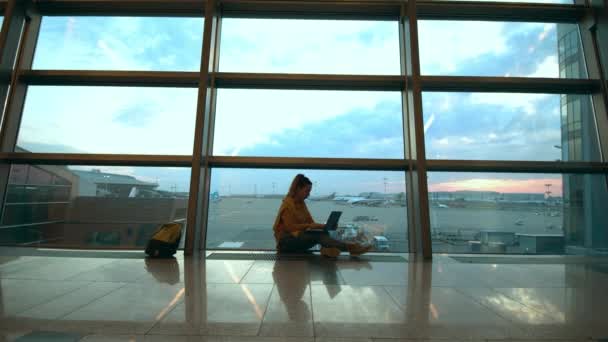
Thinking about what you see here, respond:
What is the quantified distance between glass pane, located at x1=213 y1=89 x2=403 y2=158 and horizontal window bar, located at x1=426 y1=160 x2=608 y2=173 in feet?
1.84

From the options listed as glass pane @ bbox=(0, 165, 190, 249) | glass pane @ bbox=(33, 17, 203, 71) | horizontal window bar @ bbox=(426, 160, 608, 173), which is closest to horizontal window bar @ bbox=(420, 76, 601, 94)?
horizontal window bar @ bbox=(426, 160, 608, 173)

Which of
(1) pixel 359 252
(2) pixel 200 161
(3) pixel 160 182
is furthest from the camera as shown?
(3) pixel 160 182

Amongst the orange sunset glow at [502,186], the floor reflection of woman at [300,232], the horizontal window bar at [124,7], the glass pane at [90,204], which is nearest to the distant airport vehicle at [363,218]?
the floor reflection of woman at [300,232]

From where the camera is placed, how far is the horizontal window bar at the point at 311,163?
4.09 meters

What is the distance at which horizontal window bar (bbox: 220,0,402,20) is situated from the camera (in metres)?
4.56

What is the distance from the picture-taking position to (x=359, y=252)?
3.58 m

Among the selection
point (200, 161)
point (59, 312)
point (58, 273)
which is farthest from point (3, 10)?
point (59, 312)

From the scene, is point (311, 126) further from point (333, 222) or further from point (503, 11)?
point (503, 11)

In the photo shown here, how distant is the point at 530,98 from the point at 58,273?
557 cm

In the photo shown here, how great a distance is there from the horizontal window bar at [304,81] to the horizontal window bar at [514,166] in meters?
1.19

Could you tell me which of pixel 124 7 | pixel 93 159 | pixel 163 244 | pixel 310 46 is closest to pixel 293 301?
pixel 163 244

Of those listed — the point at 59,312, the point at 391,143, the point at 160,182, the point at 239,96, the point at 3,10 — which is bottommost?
the point at 59,312

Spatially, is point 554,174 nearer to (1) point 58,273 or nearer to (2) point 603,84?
(2) point 603,84

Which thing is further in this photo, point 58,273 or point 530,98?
point 530,98
